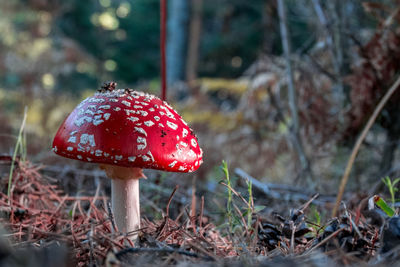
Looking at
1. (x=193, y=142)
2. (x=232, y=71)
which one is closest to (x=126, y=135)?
(x=193, y=142)

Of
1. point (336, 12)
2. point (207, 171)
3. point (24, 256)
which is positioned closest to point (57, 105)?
point (207, 171)

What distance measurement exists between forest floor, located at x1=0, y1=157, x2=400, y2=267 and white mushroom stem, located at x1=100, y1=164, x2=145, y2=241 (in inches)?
2.7

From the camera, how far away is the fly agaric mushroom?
1.28 meters

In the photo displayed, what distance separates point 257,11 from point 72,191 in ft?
43.4

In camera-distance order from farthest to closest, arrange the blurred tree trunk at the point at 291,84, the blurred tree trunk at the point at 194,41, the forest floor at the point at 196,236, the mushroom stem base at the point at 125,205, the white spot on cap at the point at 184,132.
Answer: the blurred tree trunk at the point at 194,41, the blurred tree trunk at the point at 291,84, the mushroom stem base at the point at 125,205, the white spot on cap at the point at 184,132, the forest floor at the point at 196,236

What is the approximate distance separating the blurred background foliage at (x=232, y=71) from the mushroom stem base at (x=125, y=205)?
2.18 feet

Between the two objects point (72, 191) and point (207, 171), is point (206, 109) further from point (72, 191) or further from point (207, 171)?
point (72, 191)

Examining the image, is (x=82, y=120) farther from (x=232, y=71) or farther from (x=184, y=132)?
(x=232, y=71)

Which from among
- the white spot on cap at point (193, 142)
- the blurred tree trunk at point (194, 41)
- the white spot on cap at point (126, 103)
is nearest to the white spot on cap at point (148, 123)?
the white spot on cap at point (126, 103)

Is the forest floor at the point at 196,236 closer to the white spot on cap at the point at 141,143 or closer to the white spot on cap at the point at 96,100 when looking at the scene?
the white spot on cap at the point at 141,143

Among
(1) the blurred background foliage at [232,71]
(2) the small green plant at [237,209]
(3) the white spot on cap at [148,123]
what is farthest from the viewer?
(1) the blurred background foliage at [232,71]

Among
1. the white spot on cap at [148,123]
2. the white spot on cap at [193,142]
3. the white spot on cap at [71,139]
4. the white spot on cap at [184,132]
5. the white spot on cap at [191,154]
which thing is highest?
the white spot on cap at [148,123]

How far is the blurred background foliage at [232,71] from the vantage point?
8.06 ft

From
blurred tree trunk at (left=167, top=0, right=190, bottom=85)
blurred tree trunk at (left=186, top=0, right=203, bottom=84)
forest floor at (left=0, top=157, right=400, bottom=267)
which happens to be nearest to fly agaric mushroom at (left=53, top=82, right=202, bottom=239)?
forest floor at (left=0, top=157, right=400, bottom=267)
